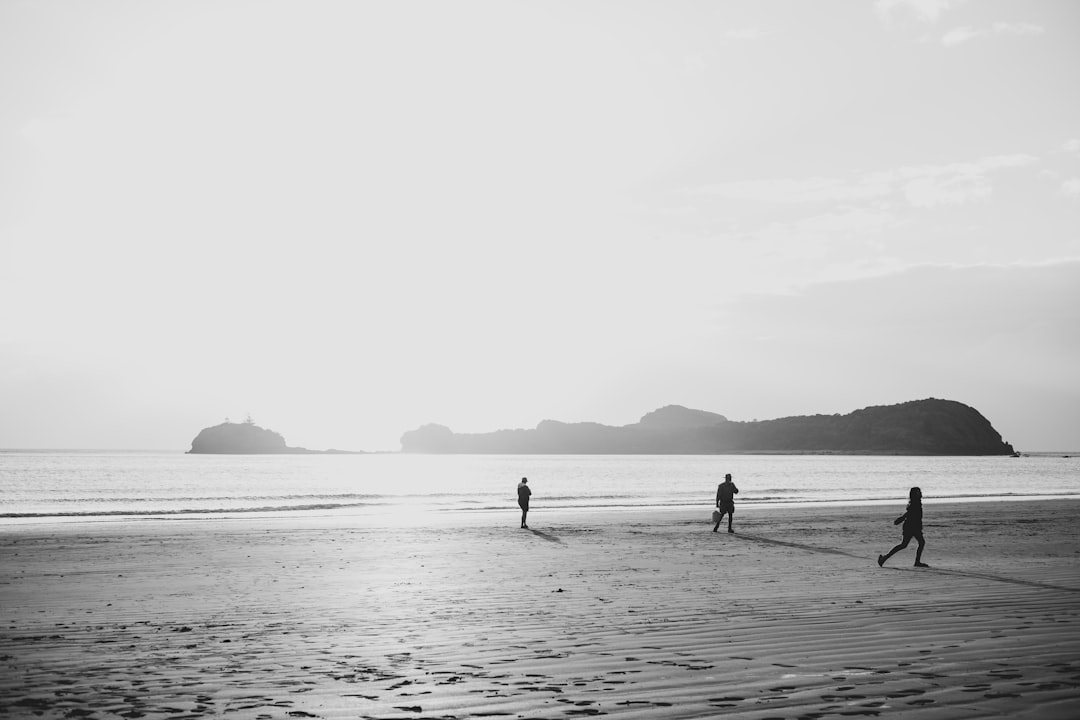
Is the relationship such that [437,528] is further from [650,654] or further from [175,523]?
[650,654]

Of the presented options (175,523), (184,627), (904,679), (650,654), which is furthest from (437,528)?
(904,679)

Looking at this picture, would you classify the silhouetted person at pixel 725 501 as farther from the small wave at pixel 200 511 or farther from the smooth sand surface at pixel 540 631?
the small wave at pixel 200 511

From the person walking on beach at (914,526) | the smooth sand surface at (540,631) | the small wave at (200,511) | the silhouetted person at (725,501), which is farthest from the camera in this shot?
the small wave at (200,511)

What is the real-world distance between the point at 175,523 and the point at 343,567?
1883 cm

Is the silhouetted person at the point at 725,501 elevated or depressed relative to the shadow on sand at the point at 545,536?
elevated

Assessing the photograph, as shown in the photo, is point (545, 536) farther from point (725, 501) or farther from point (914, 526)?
point (914, 526)

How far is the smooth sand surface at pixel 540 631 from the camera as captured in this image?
6.67 m

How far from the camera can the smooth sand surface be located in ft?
21.9

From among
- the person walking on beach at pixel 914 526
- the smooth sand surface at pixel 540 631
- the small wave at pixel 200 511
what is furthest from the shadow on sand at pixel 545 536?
the small wave at pixel 200 511

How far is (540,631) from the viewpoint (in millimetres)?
10094

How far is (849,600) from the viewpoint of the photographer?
488 inches

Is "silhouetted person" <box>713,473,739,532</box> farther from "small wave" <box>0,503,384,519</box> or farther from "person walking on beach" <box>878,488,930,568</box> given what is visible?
"small wave" <box>0,503,384,519</box>

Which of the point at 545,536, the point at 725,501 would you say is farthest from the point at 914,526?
the point at 545,536

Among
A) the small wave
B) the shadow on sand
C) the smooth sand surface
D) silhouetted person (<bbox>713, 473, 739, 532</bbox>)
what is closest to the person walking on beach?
the smooth sand surface
